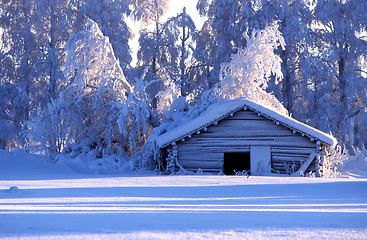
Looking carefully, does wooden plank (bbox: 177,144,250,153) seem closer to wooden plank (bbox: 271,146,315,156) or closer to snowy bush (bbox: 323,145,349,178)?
wooden plank (bbox: 271,146,315,156)

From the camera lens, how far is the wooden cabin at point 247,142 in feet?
61.4

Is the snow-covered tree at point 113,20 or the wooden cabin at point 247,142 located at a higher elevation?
the snow-covered tree at point 113,20

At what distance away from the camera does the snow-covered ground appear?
525 cm

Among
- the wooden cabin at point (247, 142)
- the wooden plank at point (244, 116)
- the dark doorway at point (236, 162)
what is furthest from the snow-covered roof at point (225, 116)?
the dark doorway at point (236, 162)

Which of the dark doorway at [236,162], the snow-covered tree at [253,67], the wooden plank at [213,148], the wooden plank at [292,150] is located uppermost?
the snow-covered tree at [253,67]

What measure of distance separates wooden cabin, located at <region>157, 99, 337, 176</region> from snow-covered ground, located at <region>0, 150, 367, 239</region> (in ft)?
22.6

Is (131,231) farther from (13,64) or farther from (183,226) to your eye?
(13,64)

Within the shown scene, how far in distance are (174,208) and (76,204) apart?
5.64ft

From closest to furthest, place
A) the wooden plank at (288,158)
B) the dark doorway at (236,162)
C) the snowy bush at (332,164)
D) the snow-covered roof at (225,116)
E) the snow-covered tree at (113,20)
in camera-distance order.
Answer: the snow-covered roof at (225,116) → the wooden plank at (288,158) → the snowy bush at (332,164) → the dark doorway at (236,162) → the snow-covered tree at (113,20)

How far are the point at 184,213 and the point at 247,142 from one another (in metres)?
12.4

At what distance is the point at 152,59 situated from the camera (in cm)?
3684

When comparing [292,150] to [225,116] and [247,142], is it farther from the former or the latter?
[225,116]

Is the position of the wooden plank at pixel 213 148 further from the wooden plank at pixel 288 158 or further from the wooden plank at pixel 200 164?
the wooden plank at pixel 288 158

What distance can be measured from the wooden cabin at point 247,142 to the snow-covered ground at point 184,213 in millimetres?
6876
